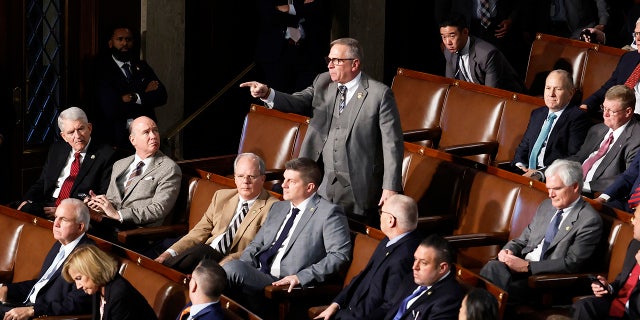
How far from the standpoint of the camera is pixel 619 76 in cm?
577

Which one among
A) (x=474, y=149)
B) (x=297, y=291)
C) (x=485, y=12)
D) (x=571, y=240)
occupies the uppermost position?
(x=485, y=12)

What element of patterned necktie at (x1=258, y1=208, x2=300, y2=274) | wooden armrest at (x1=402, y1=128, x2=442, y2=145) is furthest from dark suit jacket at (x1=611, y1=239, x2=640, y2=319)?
wooden armrest at (x1=402, y1=128, x2=442, y2=145)

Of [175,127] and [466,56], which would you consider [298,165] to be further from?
[175,127]

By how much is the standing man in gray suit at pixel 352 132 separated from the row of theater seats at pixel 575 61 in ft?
4.94

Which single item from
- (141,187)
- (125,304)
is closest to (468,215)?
(141,187)

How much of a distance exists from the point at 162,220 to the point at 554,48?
2227mm

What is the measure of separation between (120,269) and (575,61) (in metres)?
2.77

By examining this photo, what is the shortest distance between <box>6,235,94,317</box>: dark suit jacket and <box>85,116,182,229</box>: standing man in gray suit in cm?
53

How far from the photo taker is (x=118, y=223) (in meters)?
5.32

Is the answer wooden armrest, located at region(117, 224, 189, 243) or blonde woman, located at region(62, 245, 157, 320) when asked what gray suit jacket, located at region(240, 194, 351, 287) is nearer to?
wooden armrest, located at region(117, 224, 189, 243)

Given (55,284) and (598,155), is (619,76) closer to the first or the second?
(598,155)

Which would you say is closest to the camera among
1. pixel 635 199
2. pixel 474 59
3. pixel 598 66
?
pixel 635 199

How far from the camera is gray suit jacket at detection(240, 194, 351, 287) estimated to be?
4465 millimetres

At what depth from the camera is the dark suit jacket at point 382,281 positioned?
13.9 ft
